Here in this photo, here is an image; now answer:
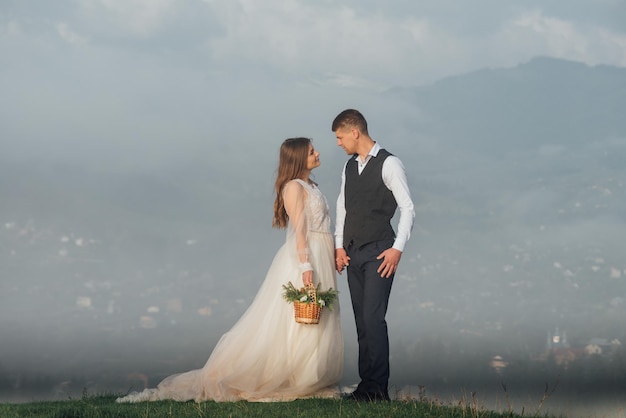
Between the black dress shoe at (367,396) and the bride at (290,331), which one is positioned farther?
the bride at (290,331)

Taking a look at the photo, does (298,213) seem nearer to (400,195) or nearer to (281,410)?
(400,195)

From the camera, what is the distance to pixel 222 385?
788 cm

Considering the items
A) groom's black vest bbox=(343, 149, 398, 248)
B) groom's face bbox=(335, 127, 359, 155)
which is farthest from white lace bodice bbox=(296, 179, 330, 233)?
groom's face bbox=(335, 127, 359, 155)

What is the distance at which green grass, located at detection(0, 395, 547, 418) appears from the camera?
6823 mm

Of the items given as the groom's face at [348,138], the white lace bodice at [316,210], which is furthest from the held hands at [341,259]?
the groom's face at [348,138]

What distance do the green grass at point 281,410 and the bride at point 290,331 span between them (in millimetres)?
286

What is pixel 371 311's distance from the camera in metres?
7.38

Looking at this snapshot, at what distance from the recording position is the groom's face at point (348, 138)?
742 centimetres

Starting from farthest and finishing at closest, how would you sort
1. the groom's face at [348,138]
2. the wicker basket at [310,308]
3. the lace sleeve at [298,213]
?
the lace sleeve at [298,213]
the wicker basket at [310,308]
the groom's face at [348,138]

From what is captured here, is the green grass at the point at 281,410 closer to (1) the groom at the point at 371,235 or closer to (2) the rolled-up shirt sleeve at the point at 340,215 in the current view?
(1) the groom at the point at 371,235

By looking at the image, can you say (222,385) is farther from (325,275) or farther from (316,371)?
(325,275)

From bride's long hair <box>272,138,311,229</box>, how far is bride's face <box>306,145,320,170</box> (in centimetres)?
3

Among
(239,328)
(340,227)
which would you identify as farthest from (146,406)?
(340,227)

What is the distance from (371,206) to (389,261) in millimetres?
518
